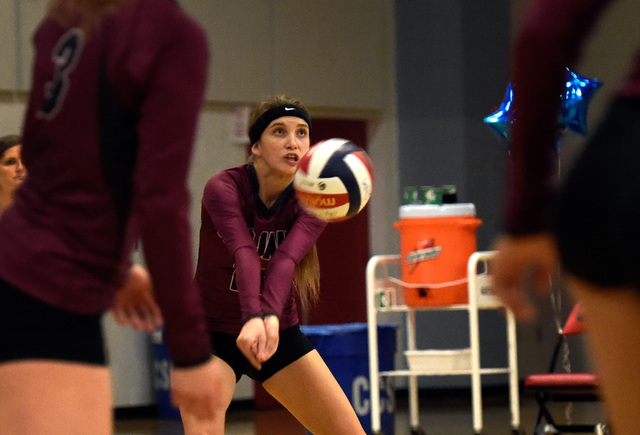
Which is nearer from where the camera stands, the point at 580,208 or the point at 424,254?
the point at 580,208

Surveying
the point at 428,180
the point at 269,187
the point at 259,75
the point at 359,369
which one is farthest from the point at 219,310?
the point at 428,180

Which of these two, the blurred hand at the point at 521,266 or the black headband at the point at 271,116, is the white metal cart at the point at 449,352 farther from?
the blurred hand at the point at 521,266

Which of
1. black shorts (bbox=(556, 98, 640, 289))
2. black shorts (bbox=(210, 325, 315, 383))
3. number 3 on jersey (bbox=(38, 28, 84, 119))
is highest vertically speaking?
number 3 on jersey (bbox=(38, 28, 84, 119))

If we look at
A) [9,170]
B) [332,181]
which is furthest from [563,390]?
[9,170]

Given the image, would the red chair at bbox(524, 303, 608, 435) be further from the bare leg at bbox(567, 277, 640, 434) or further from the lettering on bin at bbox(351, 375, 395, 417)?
the bare leg at bbox(567, 277, 640, 434)

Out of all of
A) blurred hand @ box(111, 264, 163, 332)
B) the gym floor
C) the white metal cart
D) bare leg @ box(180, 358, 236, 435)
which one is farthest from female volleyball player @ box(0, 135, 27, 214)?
the gym floor

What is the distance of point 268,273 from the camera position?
3496 mm

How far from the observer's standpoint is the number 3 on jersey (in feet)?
5.47

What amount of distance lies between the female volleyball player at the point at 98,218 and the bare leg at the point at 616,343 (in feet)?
2.09

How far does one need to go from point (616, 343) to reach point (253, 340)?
2.05 m

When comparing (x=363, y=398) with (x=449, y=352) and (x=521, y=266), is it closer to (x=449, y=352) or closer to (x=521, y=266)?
(x=449, y=352)

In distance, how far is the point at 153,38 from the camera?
1.60 metres

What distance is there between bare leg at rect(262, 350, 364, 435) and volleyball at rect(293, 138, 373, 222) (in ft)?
1.79

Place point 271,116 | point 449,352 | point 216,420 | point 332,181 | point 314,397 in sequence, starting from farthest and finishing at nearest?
point 449,352 → point 271,116 → point 332,181 → point 314,397 → point 216,420
